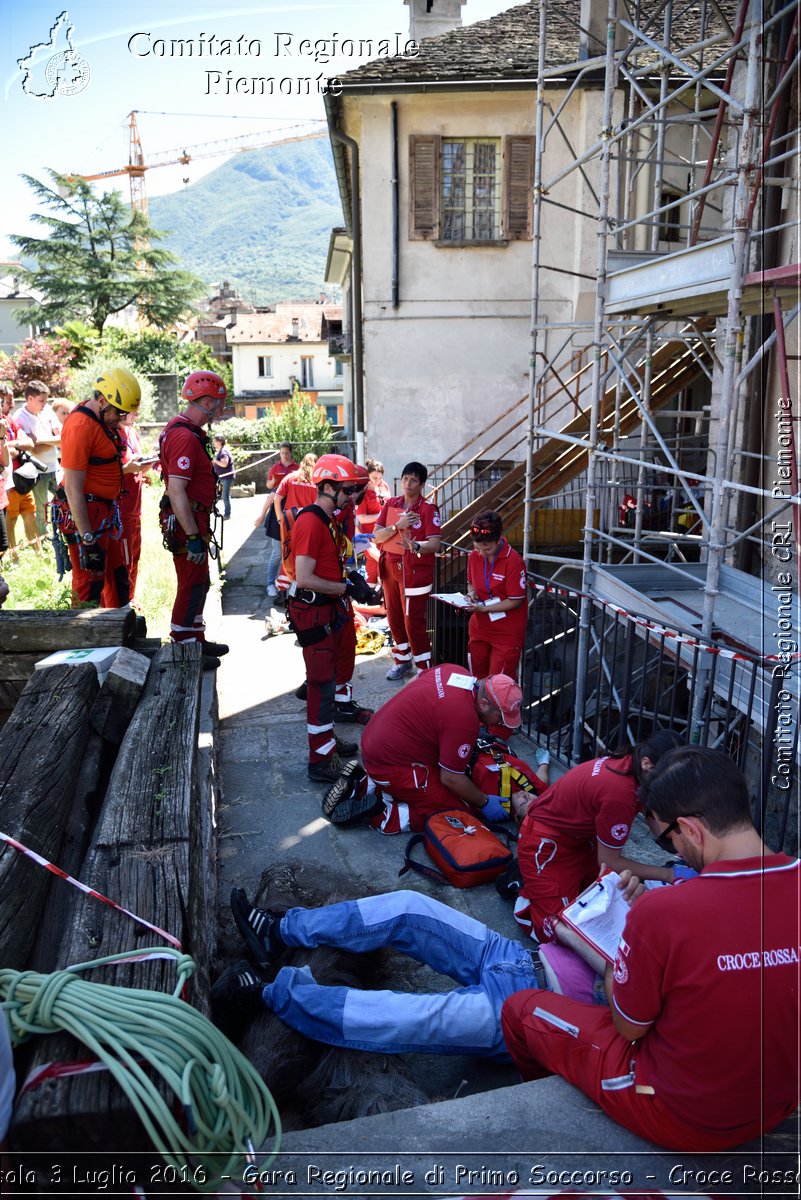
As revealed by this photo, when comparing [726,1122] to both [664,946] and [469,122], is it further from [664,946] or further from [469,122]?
[469,122]

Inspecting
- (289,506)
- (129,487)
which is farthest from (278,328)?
(129,487)

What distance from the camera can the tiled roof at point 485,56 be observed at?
13.2 m

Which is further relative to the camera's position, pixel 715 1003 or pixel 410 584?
pixel 410 584

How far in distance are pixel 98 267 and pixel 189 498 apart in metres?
40.2

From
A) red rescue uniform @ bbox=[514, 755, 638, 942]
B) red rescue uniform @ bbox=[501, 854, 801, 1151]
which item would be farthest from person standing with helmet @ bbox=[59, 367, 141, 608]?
red rescue uniform @ bbox=[501, 854, 801, 1151]

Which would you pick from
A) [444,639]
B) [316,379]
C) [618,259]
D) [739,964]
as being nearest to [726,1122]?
[739,964]

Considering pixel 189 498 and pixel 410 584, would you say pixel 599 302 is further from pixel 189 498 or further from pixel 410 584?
pixel 189 498

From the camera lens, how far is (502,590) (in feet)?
21.4

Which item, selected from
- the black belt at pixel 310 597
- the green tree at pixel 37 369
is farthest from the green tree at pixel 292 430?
the black belt at pixel 310 597

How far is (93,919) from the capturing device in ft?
8.64

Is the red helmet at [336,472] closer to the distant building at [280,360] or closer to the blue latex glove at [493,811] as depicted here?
the blue latex glove at [493,811]

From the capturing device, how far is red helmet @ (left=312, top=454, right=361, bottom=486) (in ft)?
18.3

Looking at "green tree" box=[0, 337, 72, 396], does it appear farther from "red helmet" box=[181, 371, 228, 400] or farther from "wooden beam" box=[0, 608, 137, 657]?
"wooden beam" box=[0, 608, 137, 657]

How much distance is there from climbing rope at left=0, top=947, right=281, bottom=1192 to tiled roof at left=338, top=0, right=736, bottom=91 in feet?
46.4
